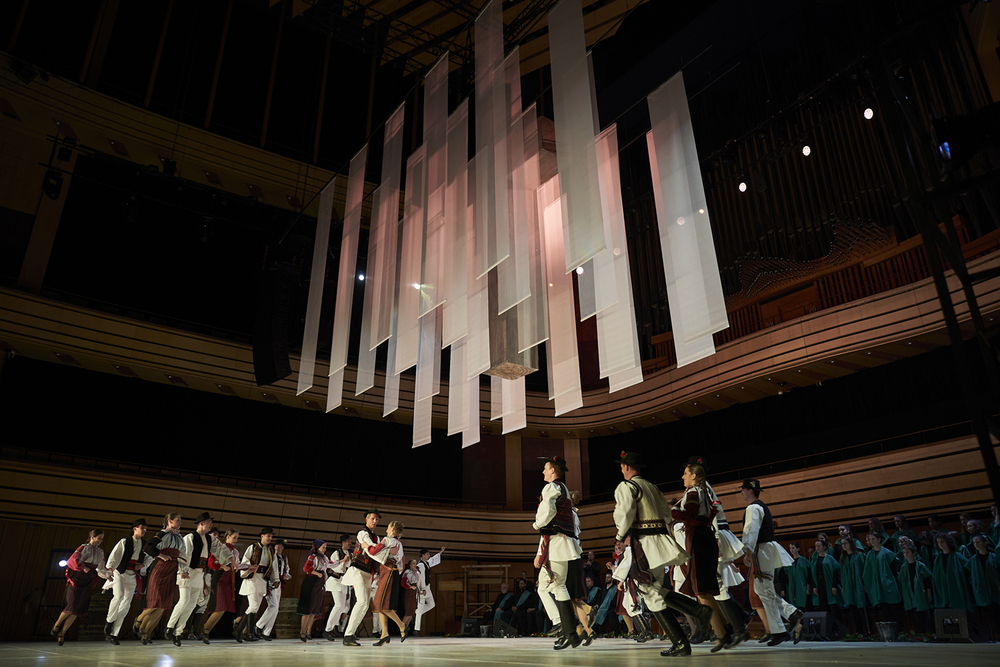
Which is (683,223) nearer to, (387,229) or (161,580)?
(387,229)

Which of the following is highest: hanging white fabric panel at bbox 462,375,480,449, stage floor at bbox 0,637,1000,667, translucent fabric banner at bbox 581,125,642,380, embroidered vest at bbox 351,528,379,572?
translucent fabric banner at bbox 581,125,642,380

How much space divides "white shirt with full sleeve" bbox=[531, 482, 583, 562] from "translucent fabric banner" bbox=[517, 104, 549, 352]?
5.10 ft

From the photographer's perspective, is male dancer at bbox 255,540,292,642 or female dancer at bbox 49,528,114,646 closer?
female dancer at bbox 49,528,114,646

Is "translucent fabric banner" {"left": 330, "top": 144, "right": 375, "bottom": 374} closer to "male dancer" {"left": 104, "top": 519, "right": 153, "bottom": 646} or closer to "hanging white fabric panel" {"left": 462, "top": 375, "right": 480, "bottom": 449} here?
"hanging white fabric panel" {"left": 462, "top": 375, "right": 480, "bottom": 449}

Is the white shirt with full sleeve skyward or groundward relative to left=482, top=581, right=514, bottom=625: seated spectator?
skyward

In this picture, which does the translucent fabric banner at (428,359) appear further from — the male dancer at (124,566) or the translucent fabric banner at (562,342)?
the male dancer at (124,566)

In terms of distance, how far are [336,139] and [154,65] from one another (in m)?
4.47

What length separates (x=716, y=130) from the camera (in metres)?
16.0

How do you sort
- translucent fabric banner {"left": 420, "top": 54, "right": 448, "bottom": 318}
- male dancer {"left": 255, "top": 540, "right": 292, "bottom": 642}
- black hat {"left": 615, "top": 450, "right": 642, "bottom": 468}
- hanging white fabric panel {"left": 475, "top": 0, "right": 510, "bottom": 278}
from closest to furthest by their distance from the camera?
black hat {"left": 615, "top": 450, "right": 642, "bottom": 468}, hanging white fabric panel {"left": 475, "top": 0, "right": 510, "bottom": 278}, translucent fabric banner {"left": 420, "top": 54, "right": 448, "bottom": 318}, male dancer {"left": 255, "top": 540, "right": 292, "bottom": 642}

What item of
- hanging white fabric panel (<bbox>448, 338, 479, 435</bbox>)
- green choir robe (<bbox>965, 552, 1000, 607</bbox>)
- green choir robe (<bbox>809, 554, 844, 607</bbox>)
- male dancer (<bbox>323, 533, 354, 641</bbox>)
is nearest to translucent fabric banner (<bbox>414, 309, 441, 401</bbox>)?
hanging white fabric panel (<bbox>448, 338, 479, 435</bbox>)

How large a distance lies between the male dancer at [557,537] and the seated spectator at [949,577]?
17.9ft

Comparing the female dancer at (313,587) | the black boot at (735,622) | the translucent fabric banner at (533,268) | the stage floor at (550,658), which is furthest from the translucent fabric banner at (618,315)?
the female dancer at (313,587)

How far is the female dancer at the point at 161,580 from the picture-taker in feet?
25.7

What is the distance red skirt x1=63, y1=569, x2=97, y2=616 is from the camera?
8189 millimetres
